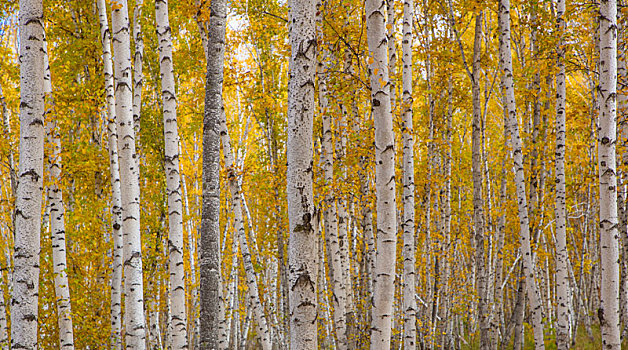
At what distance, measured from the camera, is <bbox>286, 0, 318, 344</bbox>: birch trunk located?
367 centimetres

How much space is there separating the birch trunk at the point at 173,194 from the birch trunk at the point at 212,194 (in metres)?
0.97

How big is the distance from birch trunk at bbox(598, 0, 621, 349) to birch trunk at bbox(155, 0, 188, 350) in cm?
446

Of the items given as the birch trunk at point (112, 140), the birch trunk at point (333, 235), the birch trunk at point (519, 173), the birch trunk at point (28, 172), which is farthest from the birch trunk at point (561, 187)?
the birch trunk at point (28, 172)

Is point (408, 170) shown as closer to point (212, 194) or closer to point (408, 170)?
point (408, 170)

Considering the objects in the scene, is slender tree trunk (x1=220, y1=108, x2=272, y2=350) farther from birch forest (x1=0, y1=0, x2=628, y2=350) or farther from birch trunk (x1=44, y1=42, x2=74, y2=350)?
birch trunk (x1=44, y1=42, x2=74, y2=350)

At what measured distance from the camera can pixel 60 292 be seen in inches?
292

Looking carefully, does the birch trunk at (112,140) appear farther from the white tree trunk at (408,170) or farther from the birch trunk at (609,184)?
the birch trunk at (609,184)

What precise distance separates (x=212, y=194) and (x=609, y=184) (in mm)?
3994

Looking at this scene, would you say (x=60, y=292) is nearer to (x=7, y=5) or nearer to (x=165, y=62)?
(x=165, y=62)

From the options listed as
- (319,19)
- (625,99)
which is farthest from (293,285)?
(625,99)

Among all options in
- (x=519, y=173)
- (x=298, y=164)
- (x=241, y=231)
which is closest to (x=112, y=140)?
(x=241, y=231)

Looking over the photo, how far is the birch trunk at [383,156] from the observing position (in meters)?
4.80

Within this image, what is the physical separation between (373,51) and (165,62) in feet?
8.70

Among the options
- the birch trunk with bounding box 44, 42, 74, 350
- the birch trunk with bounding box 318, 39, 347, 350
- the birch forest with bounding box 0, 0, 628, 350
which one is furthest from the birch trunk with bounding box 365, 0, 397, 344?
the birch trunk with bounding box 44, 42, 74, 350
